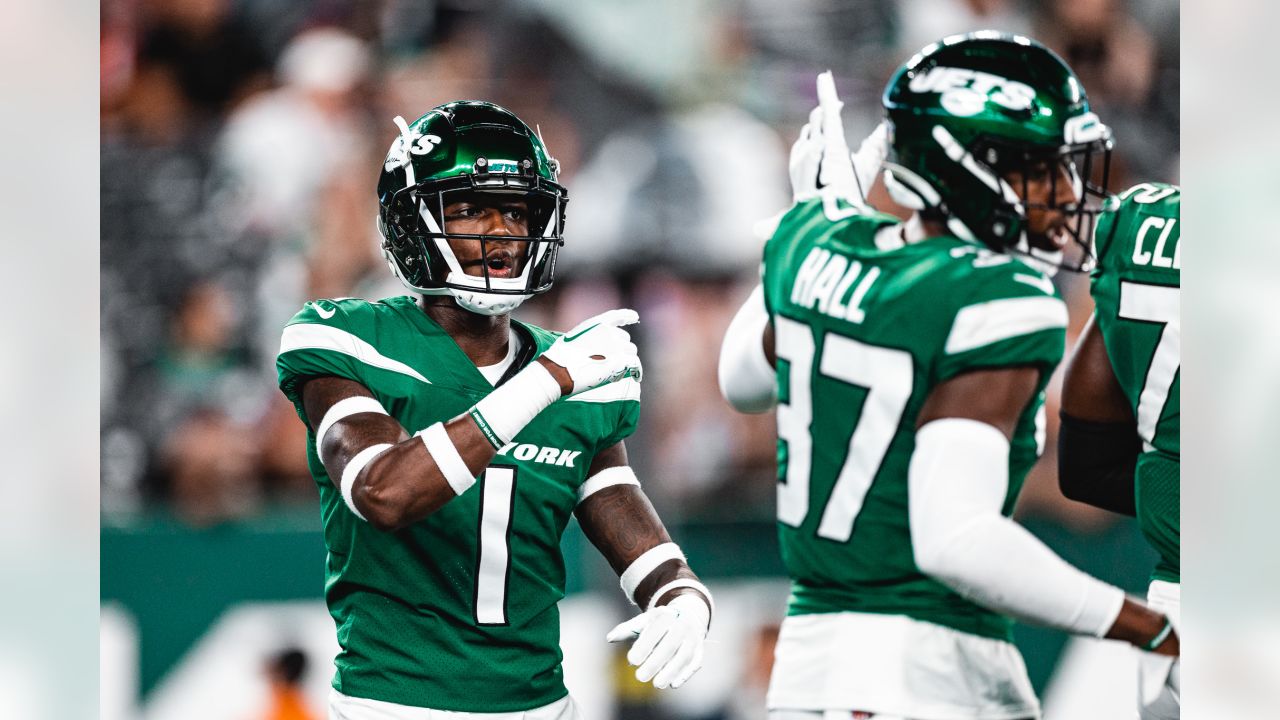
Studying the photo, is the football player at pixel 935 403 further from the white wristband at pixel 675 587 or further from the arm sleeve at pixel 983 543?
the white wristband at pixel 675 587

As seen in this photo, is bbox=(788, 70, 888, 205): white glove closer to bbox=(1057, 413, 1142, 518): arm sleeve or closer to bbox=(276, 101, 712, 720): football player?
Answer: bbox=(276, 101, 712, 720): football player

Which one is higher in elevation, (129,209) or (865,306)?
(865,306)

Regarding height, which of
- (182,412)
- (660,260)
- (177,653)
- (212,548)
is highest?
(660,260)

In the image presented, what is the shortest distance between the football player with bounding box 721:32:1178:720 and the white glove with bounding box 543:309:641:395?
0.79 feet

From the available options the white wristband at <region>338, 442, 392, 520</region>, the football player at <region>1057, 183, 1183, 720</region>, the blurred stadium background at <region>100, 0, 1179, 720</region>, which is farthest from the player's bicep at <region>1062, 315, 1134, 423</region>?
the blurred stadium background at <region>100, 0, 1179, 720</region>

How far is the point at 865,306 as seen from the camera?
1.97 metres

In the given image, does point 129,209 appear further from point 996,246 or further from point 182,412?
point 996,246

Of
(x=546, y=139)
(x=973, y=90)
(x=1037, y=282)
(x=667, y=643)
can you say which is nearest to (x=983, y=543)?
(x=1037, y=282)

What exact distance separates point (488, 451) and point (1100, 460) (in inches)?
46.5

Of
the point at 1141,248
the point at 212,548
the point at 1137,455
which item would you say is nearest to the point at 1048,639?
the point at 1137,455

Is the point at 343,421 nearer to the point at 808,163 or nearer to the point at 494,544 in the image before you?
the point at 494,544

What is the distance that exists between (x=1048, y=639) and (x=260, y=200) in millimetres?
2758

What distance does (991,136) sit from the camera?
2.01m

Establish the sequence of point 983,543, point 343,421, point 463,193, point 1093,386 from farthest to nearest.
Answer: point 1093,386
point 463,193
point 343,421
point 983,543
